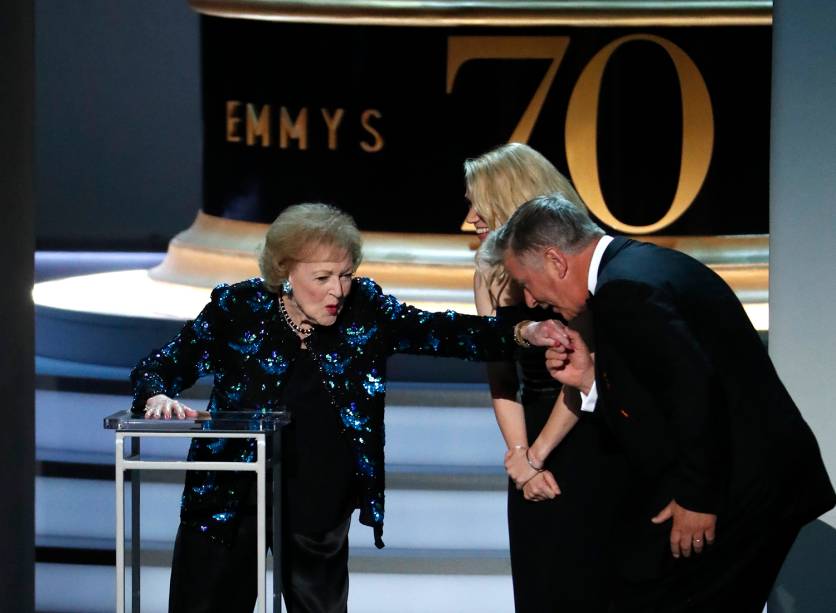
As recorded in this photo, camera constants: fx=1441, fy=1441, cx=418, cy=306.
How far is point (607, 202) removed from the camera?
18.7 ft

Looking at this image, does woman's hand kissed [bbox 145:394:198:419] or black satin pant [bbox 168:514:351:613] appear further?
black satin pant [bbox 168:514:351:613]

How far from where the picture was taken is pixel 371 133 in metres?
5.86

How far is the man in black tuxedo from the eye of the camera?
2643 millimetres

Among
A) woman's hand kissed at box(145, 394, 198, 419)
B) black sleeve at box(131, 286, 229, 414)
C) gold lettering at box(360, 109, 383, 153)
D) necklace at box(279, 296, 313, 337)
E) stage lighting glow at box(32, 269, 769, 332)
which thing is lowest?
stage lighting glow at box(32, 269, 769, 332)

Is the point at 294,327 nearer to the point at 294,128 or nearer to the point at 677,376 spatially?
the point at 677,376

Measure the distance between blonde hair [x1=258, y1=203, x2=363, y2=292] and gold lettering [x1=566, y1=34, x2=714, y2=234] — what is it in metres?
2.70

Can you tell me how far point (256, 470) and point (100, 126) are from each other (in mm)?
7115

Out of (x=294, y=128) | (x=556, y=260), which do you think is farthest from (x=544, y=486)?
(x=294, y=128)

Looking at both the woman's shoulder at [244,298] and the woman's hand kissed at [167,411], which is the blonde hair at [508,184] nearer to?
the woman's shoulder at [244,298]

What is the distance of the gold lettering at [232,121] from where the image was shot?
243 inches

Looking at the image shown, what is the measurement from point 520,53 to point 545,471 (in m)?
2.77

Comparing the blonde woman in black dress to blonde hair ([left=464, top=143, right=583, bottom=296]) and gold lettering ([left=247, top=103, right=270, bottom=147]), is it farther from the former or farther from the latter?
gold lettering ([left=247, top=103, right=270, bottom=147])

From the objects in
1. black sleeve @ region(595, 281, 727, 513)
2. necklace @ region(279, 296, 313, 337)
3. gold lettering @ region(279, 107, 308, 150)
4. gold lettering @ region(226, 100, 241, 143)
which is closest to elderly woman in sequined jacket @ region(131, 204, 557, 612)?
necklace @ region(279, 296, 313, 337)

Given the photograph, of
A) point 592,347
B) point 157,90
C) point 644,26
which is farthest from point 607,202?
point 157,90
